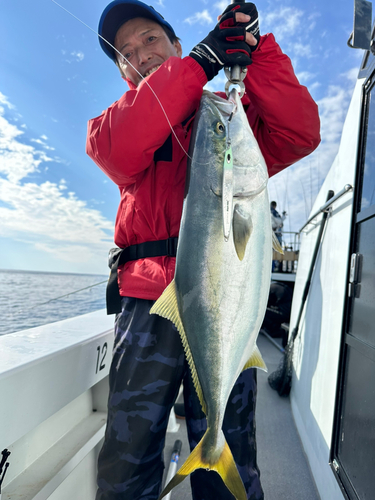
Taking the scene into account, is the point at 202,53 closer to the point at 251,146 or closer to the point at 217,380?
the point at 251,146

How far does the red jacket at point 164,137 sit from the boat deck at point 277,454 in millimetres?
1787

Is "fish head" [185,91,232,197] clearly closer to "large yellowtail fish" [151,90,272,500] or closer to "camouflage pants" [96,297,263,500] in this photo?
"large yellowtail fish" [151,90,272,500]

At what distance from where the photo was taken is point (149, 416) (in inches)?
57.7

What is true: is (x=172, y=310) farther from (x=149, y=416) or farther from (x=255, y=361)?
(x=149, y=416)

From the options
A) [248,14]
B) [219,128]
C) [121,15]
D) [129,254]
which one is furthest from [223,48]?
[129,254]

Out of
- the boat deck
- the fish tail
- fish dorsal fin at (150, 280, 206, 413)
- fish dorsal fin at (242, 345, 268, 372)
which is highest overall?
fish dorsal fin at (150, 280, 206, 413)

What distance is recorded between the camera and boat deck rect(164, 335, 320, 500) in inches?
86.8

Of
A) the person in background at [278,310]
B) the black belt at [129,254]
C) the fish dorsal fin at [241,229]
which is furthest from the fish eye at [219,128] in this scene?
the person in background at [278,310]

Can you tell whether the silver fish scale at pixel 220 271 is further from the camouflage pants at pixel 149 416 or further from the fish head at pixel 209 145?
the camouflage pants at pixel 149 416

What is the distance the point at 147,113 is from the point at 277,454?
9.08 ft

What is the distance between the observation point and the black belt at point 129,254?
1574 mm

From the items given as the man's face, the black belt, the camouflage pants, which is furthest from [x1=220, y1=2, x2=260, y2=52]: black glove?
the camouflage pants

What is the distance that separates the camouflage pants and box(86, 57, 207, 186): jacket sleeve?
71 centimetres

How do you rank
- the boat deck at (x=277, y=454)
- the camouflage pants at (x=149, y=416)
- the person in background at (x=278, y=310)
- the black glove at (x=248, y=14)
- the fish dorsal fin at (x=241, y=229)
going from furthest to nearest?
the person in background at (x=278, y=310)
the boat deck at (x=277, y=454)
the camouflage pants at (x=149, y=416)
the black glove at (x=248, y=14)
the fish dorsal fin at (x=241, y=229)
